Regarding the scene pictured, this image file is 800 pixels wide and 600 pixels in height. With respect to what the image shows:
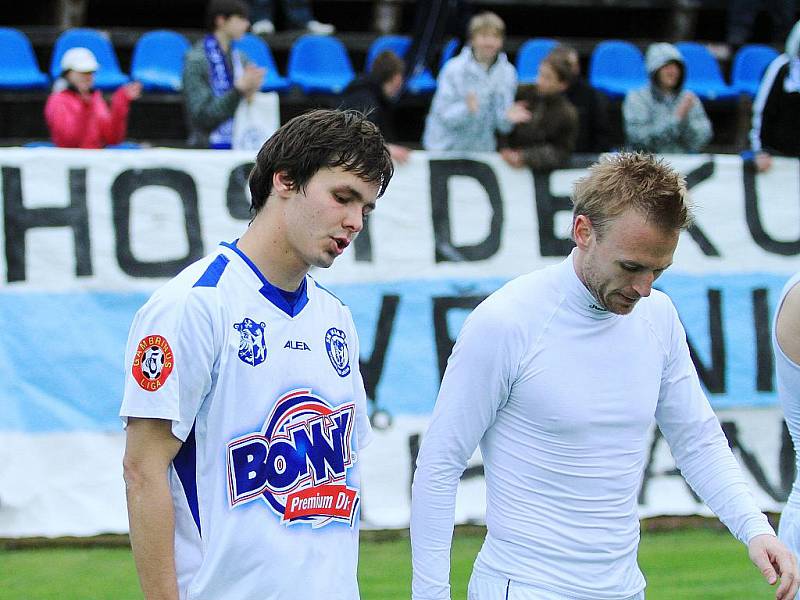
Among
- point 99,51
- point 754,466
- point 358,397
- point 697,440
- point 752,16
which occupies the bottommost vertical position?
point 754,466

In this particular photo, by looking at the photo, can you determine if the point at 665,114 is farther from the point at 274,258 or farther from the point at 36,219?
the point at 274,258

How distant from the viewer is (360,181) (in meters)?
3.02

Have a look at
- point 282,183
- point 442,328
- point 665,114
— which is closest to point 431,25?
point 665,114

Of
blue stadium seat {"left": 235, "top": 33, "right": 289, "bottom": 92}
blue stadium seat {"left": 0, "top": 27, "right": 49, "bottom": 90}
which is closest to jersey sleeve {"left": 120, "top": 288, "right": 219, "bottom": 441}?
blue stadium seat {"left": 0, "top": 27, "right": 49, "bottom": 90}

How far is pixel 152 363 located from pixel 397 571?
400cm

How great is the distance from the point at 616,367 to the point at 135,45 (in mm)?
10713

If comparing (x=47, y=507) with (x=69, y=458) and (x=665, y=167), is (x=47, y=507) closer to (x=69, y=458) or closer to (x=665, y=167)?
(x=69, y=458)

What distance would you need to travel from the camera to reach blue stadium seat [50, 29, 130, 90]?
12.1m

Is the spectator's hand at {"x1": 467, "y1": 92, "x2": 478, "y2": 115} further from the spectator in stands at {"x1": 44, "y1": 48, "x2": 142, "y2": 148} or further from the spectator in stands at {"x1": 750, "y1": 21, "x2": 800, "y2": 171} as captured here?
the spectator in stands at {"x1": 44, "y1": 48, "x2": 142, "y2": 148}

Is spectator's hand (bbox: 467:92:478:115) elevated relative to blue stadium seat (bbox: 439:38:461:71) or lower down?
lower down

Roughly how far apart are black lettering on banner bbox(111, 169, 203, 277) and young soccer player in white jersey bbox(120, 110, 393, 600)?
4.41 m

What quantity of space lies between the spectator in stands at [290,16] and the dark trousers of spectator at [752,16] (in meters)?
4.74

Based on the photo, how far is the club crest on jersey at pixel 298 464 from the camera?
2943 mm

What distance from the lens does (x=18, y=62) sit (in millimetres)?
12250
